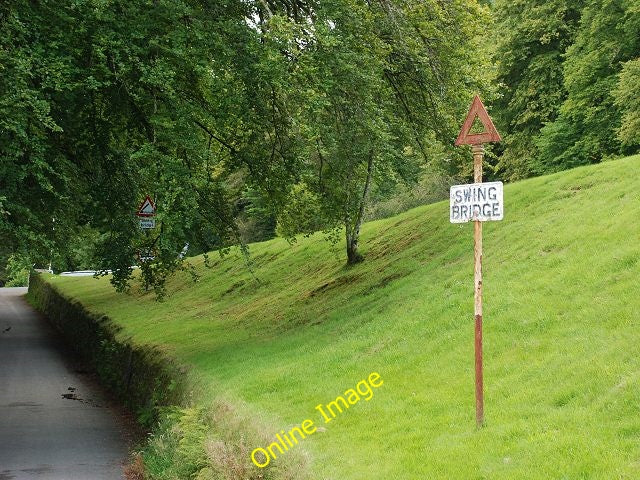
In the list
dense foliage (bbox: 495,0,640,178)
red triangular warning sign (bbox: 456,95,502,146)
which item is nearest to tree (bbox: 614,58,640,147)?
dense foliage (bbox: 495,0,640,178)

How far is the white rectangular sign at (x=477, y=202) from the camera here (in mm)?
8992

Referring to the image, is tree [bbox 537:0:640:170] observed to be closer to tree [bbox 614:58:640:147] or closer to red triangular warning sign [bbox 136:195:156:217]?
tree [bbox 614:58:640:147]

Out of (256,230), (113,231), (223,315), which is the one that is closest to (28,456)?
(113,231)

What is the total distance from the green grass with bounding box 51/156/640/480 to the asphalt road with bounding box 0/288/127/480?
2.16 m

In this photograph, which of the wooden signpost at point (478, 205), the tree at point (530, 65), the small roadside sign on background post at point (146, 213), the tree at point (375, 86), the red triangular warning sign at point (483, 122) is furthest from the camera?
the tree at point (530, 65)

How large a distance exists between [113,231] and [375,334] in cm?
622

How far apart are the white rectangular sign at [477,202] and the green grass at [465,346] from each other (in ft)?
7.22

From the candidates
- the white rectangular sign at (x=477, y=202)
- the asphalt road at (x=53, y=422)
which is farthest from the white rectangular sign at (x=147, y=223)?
the white rectangular sign at (x=477, y=202)

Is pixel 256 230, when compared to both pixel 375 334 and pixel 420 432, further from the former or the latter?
pixel 420 432

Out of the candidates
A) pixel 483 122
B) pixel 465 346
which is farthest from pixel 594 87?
pixel 483 122

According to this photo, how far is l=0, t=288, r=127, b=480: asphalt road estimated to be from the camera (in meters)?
13.9

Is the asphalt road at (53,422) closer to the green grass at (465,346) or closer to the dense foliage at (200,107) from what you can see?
the green grass at (465,346)

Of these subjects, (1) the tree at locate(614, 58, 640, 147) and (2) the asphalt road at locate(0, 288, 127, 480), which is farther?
(1) the tree at locate(614, 58, 640, 147)

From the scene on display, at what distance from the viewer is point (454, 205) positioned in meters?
9.34
